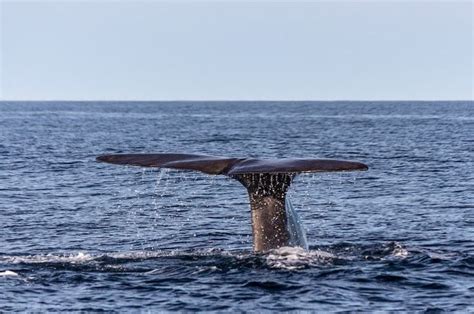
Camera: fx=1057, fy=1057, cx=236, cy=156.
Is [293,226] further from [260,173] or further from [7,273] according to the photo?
[7,273]

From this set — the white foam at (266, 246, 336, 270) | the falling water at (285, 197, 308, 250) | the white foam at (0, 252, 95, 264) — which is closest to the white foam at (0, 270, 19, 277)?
the white foam at (0, 252, 95, 264)

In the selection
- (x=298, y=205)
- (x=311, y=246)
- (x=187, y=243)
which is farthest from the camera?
(x=298, y=205)

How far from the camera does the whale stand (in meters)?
15.0

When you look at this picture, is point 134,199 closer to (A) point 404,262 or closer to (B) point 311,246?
(B) point 311,246

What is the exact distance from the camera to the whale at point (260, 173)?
49.2 feet

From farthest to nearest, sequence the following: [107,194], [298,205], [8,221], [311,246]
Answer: [107,194], [298,205], [8,221], [311,246]

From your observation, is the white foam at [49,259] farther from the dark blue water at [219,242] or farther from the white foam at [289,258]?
the white foam at [289,258]

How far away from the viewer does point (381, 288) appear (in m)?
15.9

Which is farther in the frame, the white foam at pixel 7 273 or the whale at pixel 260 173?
the white foam at pixel 7 273

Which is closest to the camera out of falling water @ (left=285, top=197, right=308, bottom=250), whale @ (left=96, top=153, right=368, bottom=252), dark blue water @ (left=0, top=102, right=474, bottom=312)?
whale @ (left=96, top=153, right=368, bottom=252)

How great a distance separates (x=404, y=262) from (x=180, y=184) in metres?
20.1

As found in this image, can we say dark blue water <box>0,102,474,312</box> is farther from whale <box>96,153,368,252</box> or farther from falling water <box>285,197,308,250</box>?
whale <box>96,153,368,252</box>

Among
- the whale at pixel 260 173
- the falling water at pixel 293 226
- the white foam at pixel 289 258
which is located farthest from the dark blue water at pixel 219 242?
the whale at pixel 260 173

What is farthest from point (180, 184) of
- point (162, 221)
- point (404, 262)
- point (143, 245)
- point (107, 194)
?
point (404, 262)
